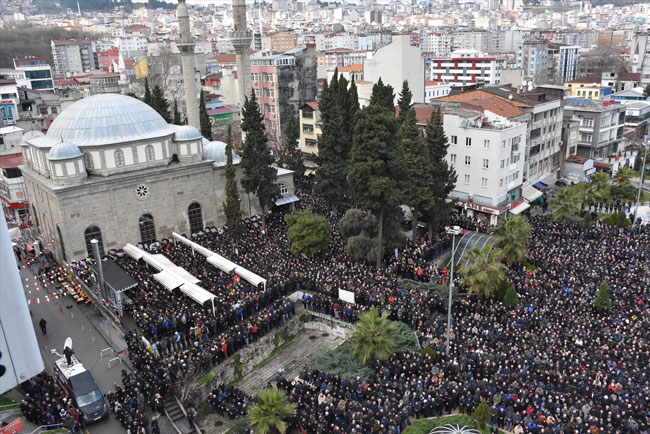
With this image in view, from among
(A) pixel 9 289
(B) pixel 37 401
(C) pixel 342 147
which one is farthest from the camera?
(C) pixel 342 147

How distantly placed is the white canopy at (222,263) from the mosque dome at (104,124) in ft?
30.2

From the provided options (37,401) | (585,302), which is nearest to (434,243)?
(585,302)

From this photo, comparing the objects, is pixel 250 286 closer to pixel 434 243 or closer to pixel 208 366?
pixel 208 366

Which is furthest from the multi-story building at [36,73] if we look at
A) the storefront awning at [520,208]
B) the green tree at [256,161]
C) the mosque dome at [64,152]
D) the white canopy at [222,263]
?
the storefront awning at [520,208]

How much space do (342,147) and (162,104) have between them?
18621 mm

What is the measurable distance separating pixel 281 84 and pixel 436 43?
127 metres

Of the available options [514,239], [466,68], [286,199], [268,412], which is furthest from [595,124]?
[466,68]

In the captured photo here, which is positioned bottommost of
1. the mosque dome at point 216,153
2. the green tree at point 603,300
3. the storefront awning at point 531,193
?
the storefront awning at point 531,193

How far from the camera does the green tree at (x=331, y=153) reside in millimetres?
37656

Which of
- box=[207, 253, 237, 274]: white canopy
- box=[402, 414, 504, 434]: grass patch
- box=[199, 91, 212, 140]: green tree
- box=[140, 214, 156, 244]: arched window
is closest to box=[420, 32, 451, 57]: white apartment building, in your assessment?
box=[199, 91, 212, 140]: green tree

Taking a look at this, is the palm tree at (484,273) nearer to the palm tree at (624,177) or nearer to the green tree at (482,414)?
the green tree at (482,414)

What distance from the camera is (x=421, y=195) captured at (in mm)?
A: 33781

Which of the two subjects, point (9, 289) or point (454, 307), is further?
point (454, 307)

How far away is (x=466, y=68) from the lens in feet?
346
